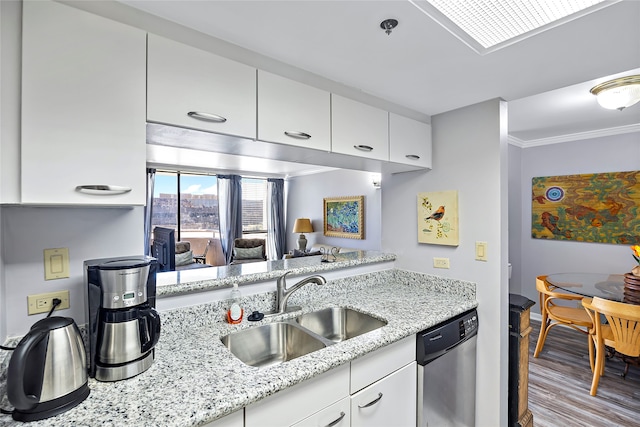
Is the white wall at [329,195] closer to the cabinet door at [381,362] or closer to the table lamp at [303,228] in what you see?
the table lamp at [303,228]

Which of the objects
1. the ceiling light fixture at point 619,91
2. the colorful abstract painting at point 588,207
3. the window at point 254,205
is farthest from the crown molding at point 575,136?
the window at point 254,205

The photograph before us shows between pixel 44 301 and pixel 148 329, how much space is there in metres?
0.42

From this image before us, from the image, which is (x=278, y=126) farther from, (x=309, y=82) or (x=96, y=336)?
(x=96, y=336)

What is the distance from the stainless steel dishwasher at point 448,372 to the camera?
4.92 feet

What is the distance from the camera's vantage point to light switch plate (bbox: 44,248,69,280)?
1.08m

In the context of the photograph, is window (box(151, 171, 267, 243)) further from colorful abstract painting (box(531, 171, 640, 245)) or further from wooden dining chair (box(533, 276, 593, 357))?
wooden dining chair (box(533, 276, 593, 357))

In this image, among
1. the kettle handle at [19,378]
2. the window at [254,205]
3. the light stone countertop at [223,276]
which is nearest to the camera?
the kettle handle at [19,378]

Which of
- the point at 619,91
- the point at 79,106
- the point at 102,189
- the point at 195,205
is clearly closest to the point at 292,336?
the point at 102,189

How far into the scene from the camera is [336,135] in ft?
5.19

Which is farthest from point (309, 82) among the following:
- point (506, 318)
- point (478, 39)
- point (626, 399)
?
point (626, 399)

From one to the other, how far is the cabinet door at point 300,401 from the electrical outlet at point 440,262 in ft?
3.90

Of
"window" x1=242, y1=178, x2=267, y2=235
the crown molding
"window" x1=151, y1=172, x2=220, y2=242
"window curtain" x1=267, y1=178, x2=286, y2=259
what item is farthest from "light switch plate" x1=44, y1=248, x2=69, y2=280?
"window curtain" x1=267, y1=178, x2=286, y2=259

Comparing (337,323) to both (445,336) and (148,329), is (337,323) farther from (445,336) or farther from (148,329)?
(148,329)

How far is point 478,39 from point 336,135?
0.74 meters
